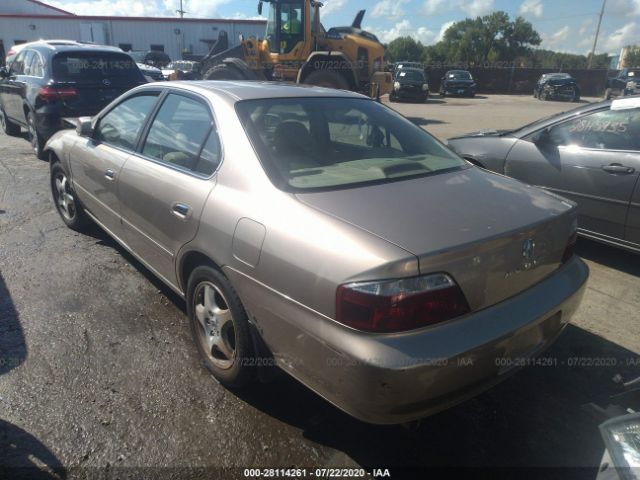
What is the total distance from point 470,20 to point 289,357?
9010cm

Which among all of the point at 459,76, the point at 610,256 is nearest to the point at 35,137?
the point at 610,256

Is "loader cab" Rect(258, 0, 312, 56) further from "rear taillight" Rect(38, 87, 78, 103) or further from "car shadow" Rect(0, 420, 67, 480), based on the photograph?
"car shadow" Rect(0, 420, 67, 480)

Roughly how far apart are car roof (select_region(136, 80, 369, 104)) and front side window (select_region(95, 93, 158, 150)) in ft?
0.56

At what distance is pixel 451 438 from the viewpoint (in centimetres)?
226

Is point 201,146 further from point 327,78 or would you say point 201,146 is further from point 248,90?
point 327,78

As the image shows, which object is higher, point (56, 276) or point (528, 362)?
point (528, 362)

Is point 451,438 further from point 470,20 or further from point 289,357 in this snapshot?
point 470,20

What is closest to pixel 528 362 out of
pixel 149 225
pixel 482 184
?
pixel 482 184

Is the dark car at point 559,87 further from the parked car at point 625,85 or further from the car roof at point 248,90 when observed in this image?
the car roof at point 248,90

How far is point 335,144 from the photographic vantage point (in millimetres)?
2871

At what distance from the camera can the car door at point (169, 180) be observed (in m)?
2.56

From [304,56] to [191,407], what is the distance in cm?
1266

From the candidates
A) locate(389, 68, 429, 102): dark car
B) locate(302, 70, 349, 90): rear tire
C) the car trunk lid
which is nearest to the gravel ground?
the car trunk lid

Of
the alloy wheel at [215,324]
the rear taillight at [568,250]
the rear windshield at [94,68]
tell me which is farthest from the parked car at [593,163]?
the rear windshield at [94,68]
